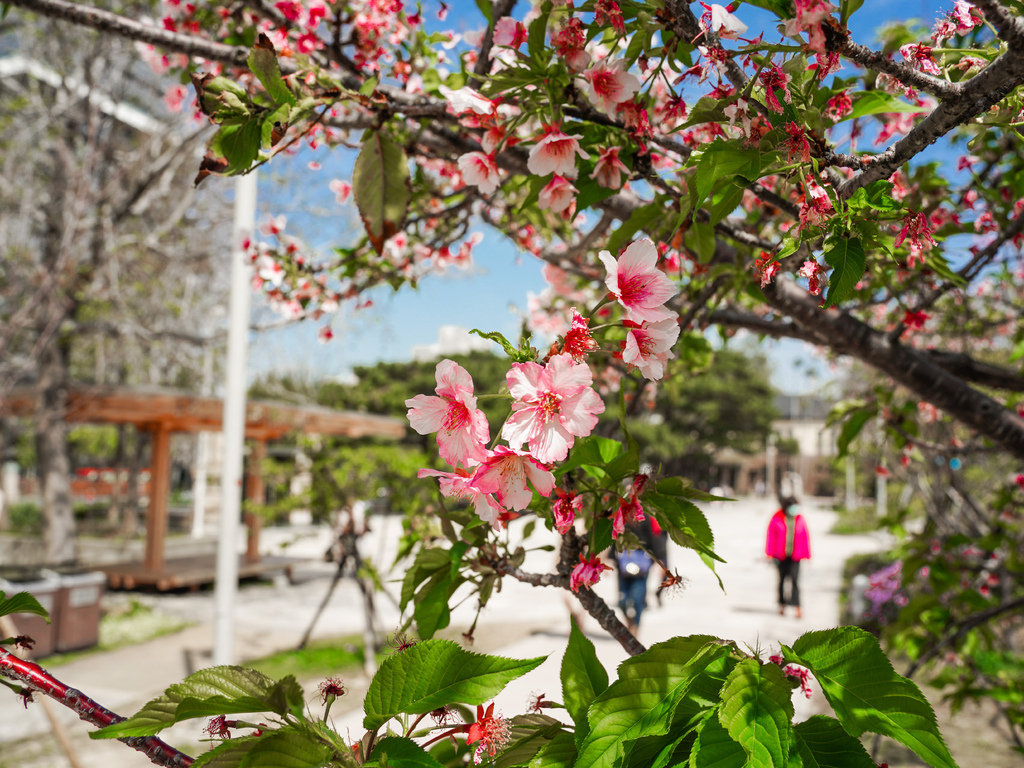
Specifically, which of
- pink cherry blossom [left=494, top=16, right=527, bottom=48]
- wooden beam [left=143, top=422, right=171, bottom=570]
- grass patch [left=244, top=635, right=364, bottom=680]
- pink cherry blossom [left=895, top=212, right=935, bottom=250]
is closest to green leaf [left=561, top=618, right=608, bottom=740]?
pink cherry blossom [left=895, top=212, right=935, bottom=250]

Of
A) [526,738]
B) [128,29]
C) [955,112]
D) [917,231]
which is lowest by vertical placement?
[526,738]

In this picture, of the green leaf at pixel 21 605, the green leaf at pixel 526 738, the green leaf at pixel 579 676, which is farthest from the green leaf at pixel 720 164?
the green leaf at pixel 21 605

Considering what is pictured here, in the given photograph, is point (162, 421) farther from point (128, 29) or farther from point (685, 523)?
point (685, 523)

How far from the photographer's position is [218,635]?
19.2ft

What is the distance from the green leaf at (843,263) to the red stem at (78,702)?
859 mm

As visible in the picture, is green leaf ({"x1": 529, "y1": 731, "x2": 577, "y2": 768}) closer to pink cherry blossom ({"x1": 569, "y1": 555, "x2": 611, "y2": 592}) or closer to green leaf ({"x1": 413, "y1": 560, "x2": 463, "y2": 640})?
pink cherry blossom ({"x1": 569, "y1": 555, "x2": 611, "y2": 592})

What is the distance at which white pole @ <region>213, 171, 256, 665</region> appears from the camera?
5.93m

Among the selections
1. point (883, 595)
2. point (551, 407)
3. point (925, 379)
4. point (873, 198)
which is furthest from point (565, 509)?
point (883, 595)

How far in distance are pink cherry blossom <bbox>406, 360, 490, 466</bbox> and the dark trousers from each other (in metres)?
9.08

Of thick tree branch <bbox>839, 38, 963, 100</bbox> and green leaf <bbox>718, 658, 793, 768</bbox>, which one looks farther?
thick tree branch <bbox>839, 38, 963, 100</bbox>

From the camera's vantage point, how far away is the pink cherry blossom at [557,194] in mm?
1208

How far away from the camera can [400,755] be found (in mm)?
663

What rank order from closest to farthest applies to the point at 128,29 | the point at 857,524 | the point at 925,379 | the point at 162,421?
1. the point at 128,29
2. the point at 925,379
3. the point at 162,421
4. the point at 857,524

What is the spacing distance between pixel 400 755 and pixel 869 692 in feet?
1.46
